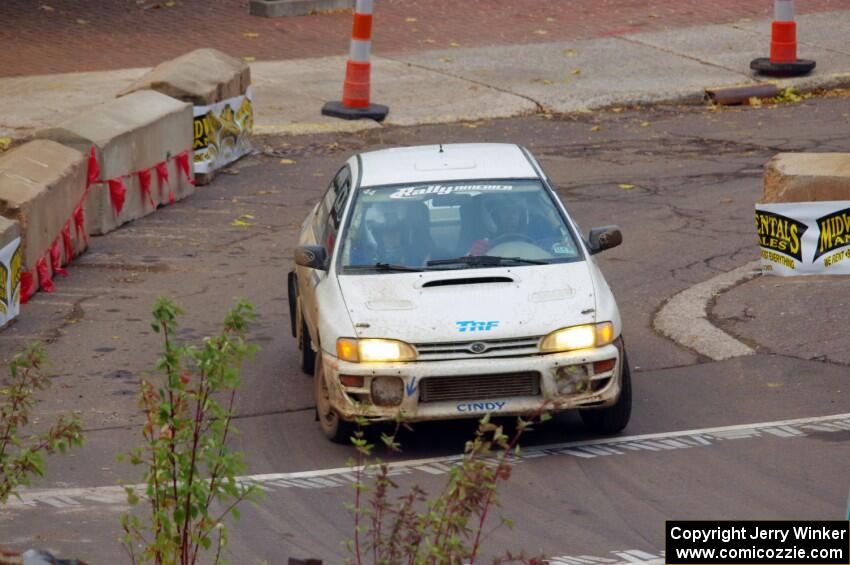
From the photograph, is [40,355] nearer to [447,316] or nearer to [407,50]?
[447,316]

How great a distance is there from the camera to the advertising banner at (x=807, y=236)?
12.1 m

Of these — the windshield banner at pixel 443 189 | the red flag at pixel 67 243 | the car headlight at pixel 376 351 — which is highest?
the windshield banner at pixel 443 189

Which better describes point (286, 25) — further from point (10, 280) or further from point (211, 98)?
point (10, 280)

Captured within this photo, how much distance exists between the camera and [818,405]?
966cm

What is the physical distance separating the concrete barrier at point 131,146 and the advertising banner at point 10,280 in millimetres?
2454

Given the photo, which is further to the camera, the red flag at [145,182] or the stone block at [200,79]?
the stone block at [200,79]

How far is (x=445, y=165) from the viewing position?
10.2m

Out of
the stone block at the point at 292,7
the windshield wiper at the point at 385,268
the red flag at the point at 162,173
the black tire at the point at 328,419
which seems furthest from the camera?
the stone block at the point at 292,7

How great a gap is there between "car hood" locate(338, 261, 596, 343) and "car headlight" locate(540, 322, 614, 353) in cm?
4

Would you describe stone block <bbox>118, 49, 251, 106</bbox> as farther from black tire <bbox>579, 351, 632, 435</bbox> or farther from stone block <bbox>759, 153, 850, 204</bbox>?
black tire <bbox>579, 351, 632, 435</bbox>

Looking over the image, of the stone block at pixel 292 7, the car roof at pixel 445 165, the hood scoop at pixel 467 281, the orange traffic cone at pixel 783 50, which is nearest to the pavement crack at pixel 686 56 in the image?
the orange traffic cone at pixel 783 50

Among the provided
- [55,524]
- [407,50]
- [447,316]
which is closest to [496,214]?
[447,316]

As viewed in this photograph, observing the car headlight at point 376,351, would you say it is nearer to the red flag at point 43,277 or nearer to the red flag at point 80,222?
the red flag at point 43,277

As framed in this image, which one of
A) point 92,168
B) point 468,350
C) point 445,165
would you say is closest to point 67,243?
point 92,168
